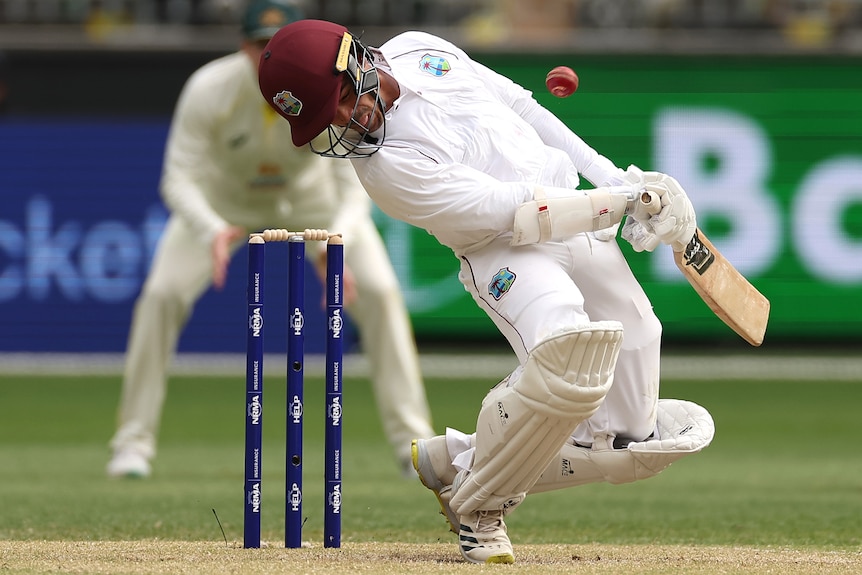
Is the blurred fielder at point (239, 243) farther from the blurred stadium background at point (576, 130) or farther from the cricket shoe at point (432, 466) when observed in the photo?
the blurred stadium background at point (576, 130)

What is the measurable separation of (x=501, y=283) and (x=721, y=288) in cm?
69

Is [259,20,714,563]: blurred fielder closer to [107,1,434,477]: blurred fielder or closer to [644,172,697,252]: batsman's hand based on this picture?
[644,172,697,252]: batsman's hand

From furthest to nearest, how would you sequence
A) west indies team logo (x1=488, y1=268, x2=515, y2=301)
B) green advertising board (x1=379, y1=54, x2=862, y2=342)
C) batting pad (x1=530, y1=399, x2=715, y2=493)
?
1. green advertising board (x1=379, y1=54, x2=862, y2=342)
2. batting pad (x1=530, y1=399, x2=715, y2=493)
3. west indies team logo (x1=488, y1=268, x2=515, y2=301)

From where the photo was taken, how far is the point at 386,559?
14.9 feet

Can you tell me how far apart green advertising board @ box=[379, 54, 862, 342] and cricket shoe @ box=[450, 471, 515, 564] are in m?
7.89

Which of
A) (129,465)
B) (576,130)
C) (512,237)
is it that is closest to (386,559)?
(512,237)

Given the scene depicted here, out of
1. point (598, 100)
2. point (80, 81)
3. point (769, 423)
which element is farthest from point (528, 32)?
point (769, 423)

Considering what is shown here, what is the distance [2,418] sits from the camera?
1009cm

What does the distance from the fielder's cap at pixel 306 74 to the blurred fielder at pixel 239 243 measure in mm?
3044

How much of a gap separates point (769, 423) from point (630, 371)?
→ 213 inches

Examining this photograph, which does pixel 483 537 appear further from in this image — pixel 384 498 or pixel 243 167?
pixel 243 167

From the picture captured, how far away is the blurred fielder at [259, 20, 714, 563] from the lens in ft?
14.1

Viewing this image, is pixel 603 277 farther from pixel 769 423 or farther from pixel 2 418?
pixel 2 418

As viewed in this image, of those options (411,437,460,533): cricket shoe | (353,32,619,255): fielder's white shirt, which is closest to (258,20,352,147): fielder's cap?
(353,32,619,255): fielder's white shirt
